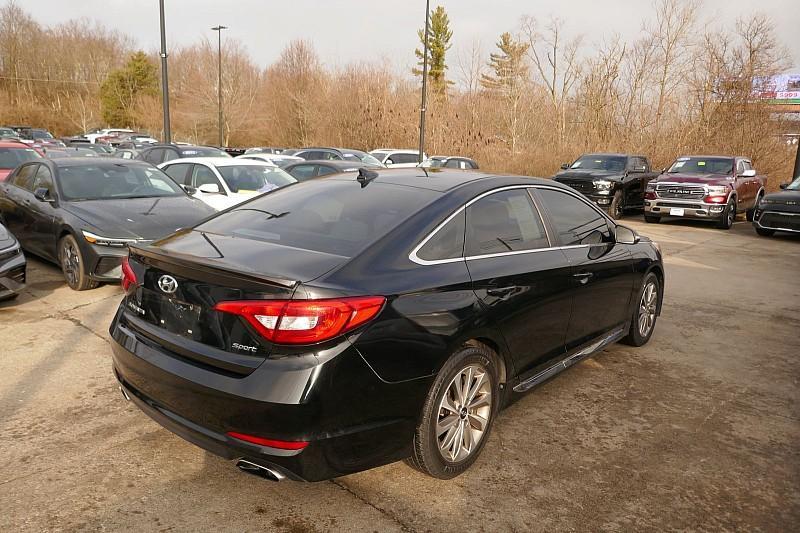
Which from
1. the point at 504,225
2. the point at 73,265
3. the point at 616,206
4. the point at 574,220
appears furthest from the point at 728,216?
the point at 73,265

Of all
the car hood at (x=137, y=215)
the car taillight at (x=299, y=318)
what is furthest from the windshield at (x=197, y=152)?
the car taillight at (x=299, y=318)

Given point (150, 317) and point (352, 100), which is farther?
point (352, 100)

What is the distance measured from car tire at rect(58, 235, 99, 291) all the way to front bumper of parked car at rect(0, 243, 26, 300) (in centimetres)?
69

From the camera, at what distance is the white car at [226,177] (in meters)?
9.38

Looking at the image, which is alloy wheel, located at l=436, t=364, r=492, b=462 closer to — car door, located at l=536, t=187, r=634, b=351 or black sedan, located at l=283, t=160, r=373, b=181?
car door, located at l=536, t=187, r=634, b=351

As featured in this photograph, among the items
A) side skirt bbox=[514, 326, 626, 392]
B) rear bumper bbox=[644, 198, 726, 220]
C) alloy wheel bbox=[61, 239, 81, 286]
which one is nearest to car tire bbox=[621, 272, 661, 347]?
side skirt bbox=[514, 326, 626, 392]

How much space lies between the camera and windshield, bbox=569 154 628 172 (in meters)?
17.7

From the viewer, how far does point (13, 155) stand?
12.3 meters

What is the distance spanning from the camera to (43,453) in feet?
10.9

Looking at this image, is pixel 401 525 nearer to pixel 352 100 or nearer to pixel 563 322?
pixel 563 322

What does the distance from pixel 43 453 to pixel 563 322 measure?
126 inches

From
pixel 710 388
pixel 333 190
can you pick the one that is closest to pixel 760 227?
pixel 710 388

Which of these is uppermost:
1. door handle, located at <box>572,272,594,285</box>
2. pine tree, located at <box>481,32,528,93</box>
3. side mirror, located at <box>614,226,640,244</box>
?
pine tree, located at <box>481,32,528,93</box>

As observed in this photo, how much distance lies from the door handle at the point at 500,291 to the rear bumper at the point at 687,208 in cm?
1357
